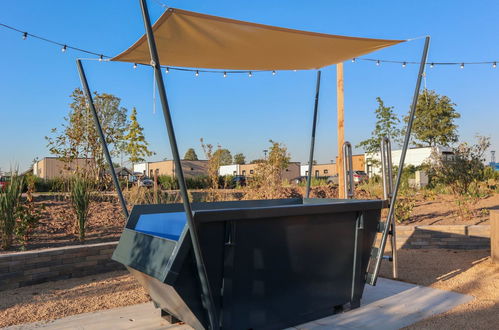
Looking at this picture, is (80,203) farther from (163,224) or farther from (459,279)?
(459,279)

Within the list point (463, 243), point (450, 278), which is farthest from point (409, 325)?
point (463, 243)

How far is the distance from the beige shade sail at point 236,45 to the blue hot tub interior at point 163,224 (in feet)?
4.71

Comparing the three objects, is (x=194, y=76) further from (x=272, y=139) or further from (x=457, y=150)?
(x=457, y=150)

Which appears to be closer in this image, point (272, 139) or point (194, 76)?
point (194, 76)

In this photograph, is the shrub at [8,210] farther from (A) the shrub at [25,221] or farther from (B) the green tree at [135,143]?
(B) the green tree at [135,143]

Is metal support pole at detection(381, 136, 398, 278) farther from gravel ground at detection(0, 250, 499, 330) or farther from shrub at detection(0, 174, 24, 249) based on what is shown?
shrub at detection(0, 174, 24, 249)

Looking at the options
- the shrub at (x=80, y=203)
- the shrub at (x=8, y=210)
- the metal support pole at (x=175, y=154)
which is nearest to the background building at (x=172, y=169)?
the shrub at (x=80, y=203)

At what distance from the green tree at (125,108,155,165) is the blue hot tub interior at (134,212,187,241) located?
24.1 feet

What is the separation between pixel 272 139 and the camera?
1251cm

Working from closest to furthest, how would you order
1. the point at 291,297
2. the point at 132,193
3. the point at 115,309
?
the point at 291,297, the point at 115,309, the point at 132,193

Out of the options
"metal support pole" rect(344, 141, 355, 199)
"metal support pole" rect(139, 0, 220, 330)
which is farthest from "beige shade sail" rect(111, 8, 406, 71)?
"metal support pole" rect(344, 141, 355, 199)

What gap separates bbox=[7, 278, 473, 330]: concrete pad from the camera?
3049mm

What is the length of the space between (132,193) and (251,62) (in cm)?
528

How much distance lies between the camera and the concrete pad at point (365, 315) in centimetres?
305
